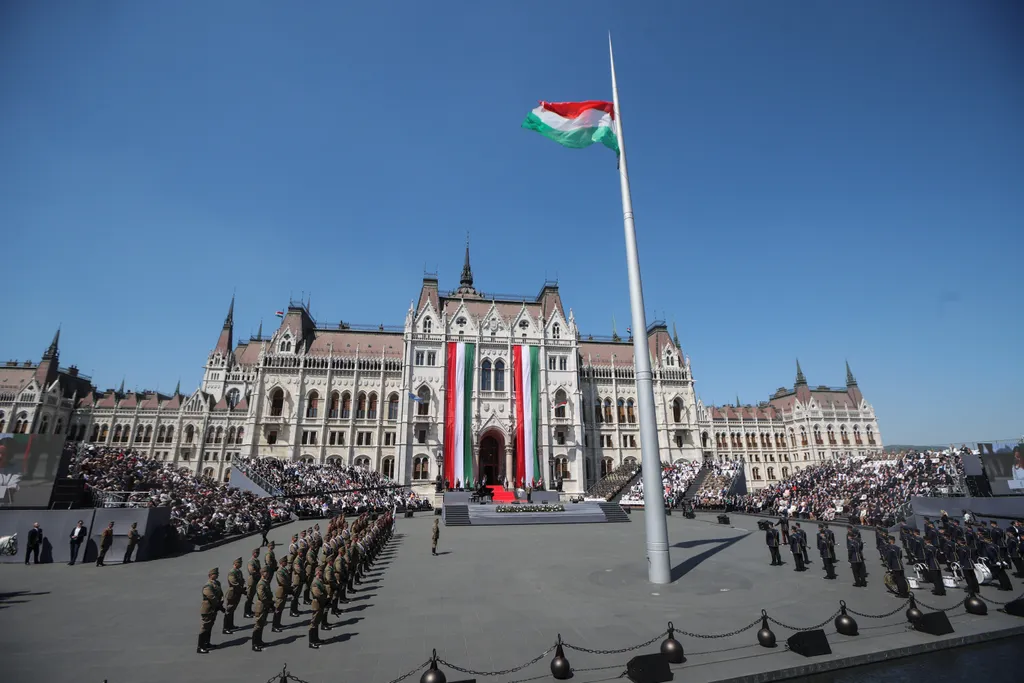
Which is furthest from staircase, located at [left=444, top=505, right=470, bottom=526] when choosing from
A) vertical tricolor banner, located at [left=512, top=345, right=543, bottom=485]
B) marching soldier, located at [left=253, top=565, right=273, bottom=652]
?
marching soldier, located at [left=253, top=565, right=273, bottom=652]

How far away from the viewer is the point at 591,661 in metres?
7.80

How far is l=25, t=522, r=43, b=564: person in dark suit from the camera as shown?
16359 millimetres

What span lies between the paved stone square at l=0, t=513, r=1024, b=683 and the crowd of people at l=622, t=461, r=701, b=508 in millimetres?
22388

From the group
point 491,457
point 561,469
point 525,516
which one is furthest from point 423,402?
point 525,516

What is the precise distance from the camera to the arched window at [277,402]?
47.7 meters

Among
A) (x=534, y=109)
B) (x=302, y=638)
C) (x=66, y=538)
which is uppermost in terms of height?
(x=534, y=109)

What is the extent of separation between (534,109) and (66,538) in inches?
933

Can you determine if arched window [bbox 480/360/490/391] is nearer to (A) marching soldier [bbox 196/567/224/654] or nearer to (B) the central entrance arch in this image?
(B) the central entrance arch

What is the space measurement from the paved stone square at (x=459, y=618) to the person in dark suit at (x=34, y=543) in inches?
21.2

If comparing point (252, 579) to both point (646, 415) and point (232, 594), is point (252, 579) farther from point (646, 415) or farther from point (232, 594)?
point (646, 415)

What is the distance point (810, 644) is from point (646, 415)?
6869 mm

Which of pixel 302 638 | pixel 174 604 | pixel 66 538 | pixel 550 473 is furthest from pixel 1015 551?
pixel 550 473

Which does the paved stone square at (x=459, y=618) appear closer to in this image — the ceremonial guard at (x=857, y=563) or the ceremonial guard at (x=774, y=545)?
the ceremonial guard at (x=857, y=563)

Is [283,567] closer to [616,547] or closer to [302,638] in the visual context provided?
[302,638]
